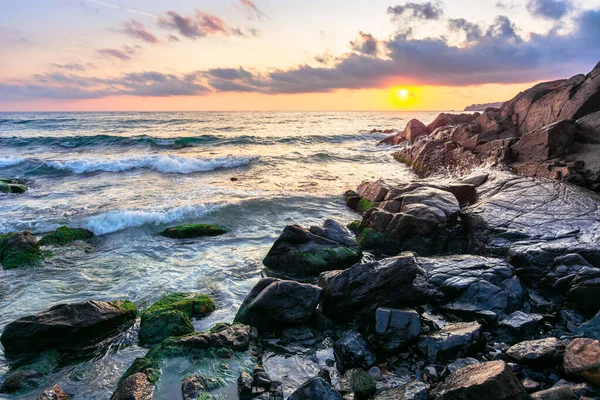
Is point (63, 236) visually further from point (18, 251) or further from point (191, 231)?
point (191, 231)

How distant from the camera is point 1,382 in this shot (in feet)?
16.7

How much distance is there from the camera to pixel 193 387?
15.0 feet

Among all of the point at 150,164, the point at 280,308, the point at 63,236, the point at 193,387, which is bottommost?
the point at 63,236

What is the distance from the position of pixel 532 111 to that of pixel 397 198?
449 inches

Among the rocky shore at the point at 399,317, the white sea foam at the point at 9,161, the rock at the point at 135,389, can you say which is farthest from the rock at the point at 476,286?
the white sea foam at the point at 9,161

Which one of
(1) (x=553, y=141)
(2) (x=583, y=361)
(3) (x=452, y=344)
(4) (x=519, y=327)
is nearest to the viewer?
(2) (x=583, y=361)

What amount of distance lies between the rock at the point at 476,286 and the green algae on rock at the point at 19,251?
1013 centimetres

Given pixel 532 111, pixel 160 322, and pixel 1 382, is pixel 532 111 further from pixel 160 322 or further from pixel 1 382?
pixel 1 382

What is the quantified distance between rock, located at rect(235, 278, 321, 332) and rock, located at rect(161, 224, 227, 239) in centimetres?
600

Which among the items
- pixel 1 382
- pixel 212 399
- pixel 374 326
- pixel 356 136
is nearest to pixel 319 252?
pixel 374 326

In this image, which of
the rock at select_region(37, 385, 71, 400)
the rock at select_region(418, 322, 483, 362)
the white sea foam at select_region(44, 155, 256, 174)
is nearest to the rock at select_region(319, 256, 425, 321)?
the rock at select_region(418, 322, 483, 362)

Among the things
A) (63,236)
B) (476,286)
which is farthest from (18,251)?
(476,286)

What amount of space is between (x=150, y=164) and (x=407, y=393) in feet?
86.7

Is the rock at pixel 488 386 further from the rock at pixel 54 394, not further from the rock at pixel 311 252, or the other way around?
the rock at pixel 311 252
